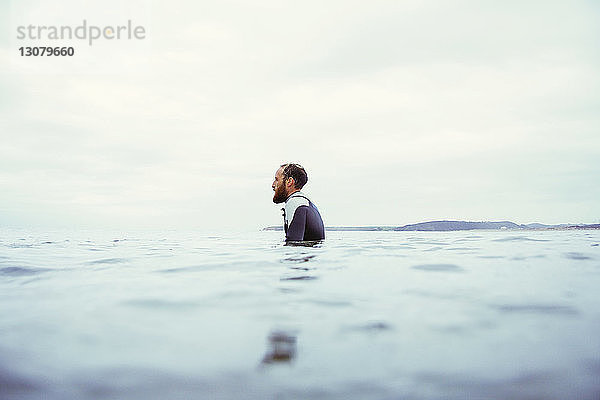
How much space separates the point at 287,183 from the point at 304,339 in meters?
7.85

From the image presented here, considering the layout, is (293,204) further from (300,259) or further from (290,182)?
(300,259)

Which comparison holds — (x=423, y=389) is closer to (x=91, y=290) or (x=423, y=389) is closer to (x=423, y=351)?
(x=423, y=351)

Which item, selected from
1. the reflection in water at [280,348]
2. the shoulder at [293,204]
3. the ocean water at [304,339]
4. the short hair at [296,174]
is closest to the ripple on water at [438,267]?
the ocean water at [304,339]

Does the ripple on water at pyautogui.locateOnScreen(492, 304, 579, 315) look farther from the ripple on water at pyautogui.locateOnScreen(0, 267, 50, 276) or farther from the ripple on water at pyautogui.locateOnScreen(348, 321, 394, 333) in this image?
the ripple on water at pyautogui.locateOnScreen(0, 267, 50, 276)

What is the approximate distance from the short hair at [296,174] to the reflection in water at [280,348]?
25.2 ft

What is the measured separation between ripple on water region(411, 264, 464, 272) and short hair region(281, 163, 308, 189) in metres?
4.37

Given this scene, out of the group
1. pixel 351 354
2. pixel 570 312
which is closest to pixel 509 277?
pixel 570 312

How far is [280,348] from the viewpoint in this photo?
2.56 meters

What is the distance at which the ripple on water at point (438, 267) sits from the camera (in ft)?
20.5

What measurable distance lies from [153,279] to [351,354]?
391cm

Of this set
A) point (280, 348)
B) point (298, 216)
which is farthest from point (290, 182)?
point (280, 348)

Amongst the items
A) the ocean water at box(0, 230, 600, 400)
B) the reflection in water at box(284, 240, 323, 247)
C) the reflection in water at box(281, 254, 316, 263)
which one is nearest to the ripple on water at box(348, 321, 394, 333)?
the ocean water at box(0, 230, 600, 400)

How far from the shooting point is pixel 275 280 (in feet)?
16.8

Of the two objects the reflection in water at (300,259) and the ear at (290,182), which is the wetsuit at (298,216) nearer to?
the ear at (290,182)
